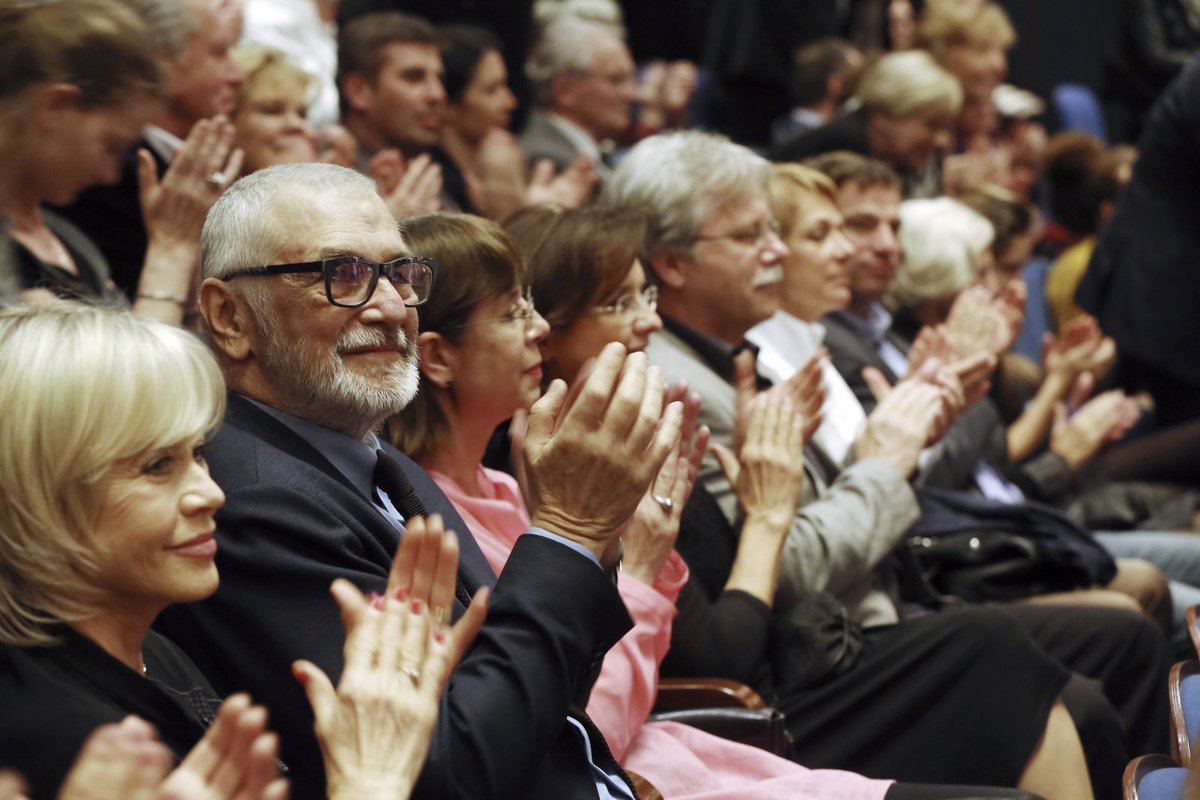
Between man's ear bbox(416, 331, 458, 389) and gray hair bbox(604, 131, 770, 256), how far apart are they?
0.99 meters

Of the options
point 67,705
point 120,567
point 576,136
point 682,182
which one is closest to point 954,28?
point 576,136

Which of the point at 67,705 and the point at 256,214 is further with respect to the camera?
the point at 256,214

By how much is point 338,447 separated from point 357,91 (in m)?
2.62

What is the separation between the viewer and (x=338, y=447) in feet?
6.17

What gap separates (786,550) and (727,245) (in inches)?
27.8

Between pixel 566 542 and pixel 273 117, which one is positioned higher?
pixel 566 542

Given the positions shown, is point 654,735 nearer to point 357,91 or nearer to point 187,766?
point 187,766

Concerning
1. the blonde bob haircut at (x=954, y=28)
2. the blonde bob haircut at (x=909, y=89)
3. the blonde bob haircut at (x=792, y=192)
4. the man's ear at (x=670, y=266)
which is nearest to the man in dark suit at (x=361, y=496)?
the man's ear at (x=670, y=266)

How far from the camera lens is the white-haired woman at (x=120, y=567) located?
1.40 meters

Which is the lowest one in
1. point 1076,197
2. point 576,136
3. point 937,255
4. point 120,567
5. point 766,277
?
point 1076,197

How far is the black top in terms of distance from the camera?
4.60ft

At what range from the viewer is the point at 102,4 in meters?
2.69

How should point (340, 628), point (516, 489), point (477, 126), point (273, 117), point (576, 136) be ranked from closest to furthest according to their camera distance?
point (340, 628) → point (516, 489) → point (273, 117) → point (477, 126) → point (576, 136)

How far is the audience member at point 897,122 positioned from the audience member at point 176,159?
2.23 m
